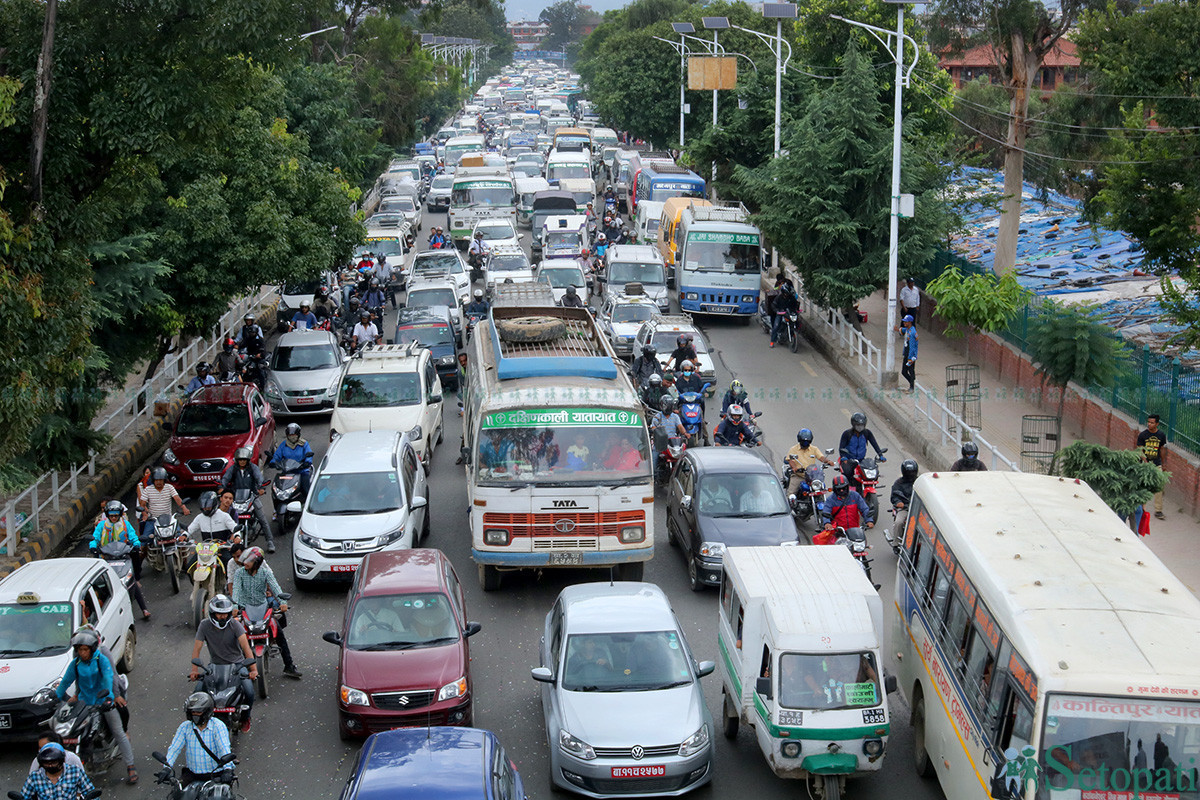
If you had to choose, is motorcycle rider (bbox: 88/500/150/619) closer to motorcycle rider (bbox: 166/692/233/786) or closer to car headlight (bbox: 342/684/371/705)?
car headlight (bbox: 342/684/371/705)

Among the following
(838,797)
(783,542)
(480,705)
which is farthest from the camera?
(783,542)

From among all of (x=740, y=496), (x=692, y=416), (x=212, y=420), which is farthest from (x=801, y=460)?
(x=212, y=420)

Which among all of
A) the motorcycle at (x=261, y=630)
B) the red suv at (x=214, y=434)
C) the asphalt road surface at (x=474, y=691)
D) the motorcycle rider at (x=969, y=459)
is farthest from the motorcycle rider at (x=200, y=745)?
the red suv at (x=214, y=434)

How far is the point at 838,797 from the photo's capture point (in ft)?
34.7

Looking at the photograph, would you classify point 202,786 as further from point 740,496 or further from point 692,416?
point 692,416

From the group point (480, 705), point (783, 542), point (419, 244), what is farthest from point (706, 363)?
point (419, 244)

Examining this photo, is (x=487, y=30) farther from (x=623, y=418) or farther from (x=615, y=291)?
(x=623, y=418)

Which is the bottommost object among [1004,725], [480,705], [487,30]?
[480,705]

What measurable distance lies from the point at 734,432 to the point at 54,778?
11.8 meters

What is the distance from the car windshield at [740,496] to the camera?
53.3 ft

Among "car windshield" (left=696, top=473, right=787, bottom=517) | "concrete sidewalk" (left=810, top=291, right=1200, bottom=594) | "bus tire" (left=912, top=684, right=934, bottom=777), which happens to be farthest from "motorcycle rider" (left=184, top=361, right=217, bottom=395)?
"bus tire" (left=912, top=684, right=934, bottom=777)

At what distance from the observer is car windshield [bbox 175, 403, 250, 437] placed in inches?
822

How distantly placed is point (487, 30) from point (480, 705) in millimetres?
181489

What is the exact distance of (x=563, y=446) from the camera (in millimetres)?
15656
